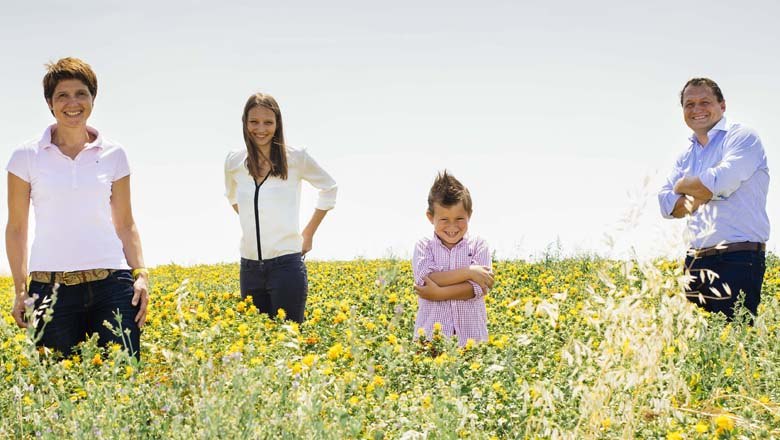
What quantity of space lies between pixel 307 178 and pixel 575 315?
8.53 feet

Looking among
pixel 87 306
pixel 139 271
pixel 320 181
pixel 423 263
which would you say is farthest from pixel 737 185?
pixel 87 306

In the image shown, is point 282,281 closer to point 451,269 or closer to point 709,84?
point 451,269

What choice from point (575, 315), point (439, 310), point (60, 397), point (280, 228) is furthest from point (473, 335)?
point (60, 397)

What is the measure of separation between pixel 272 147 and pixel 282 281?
45.0 inches

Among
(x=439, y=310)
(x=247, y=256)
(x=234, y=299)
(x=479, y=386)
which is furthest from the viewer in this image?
(x=234, y=299)

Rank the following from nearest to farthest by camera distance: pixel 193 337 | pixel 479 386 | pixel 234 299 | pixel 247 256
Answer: pixel 193 337 < pixel 479 386 < pixel 247 256 < pixel 234 299

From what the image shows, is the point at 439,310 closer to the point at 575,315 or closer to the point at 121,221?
the point at 575,315

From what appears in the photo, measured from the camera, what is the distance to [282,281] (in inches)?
251

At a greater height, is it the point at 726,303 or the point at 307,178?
the point at 307,178

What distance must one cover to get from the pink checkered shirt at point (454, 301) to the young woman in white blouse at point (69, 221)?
211cm

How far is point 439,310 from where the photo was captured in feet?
19.8

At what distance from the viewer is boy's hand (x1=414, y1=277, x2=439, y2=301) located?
5.90m

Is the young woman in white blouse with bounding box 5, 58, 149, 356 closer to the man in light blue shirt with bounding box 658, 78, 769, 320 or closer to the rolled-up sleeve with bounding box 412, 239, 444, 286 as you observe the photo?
the rolled-up sleeve with bounding box 412, 239, 444, 286

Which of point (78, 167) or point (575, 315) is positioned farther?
point (575, 315)
